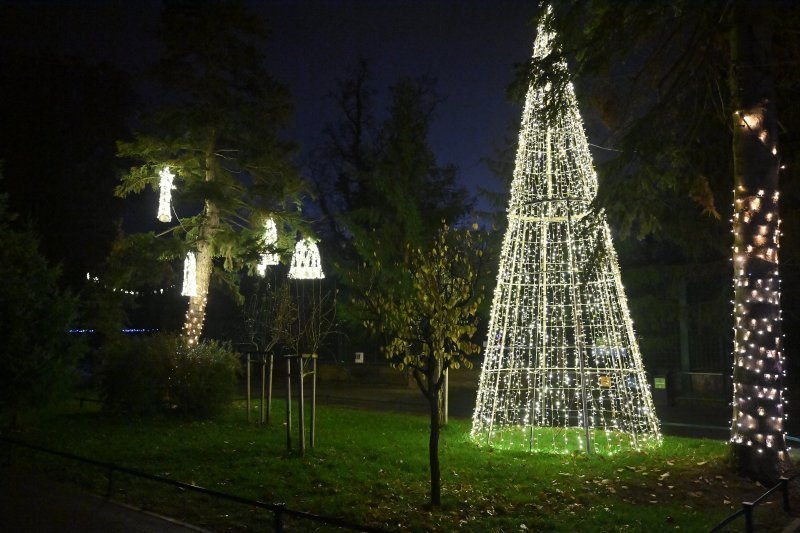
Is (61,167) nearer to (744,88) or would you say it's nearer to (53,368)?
(53,368)

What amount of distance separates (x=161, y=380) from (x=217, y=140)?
21.7 feet

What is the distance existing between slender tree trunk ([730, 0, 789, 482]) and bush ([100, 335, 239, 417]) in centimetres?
1057

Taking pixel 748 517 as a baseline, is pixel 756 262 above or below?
above

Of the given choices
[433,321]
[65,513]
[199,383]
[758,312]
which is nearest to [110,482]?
[65,513]

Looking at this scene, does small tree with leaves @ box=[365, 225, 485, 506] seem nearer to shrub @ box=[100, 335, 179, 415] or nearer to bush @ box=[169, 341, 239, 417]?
bush @ box=[169, 341, 239, 417]

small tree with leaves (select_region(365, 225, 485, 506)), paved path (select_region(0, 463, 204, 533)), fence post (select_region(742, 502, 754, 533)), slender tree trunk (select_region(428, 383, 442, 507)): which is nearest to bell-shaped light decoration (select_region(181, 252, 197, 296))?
paved path (select_region(0, 463, 204, 533))

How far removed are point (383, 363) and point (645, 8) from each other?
24.2 meters

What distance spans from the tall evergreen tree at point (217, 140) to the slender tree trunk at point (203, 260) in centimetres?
3

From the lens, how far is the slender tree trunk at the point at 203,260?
17.5 metres

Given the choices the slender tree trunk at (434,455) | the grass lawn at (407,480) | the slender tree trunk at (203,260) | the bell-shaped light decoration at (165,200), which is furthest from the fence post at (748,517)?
the slender tree trunk at (203,260)

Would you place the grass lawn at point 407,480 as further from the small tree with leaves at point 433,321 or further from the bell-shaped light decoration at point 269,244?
the bell-shaped light decoration at point 269,244

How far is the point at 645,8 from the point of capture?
9.25 m

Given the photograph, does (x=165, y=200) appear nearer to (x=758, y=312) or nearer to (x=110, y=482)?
(x=110, y=482)

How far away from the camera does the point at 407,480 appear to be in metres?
9.07
